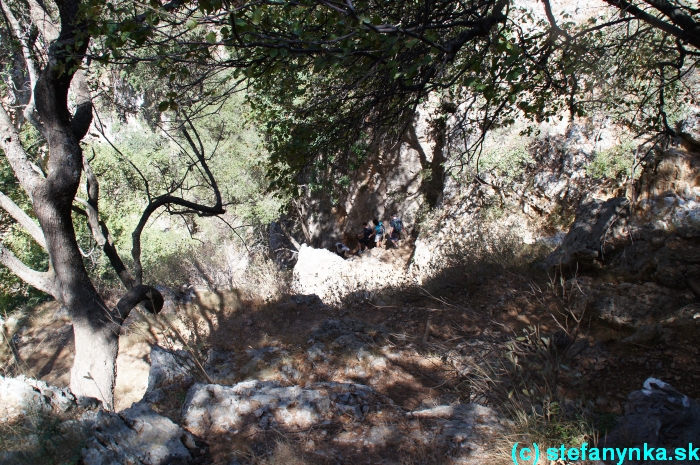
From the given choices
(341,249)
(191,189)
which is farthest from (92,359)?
(341,249)

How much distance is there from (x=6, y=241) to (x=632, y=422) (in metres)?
14.2

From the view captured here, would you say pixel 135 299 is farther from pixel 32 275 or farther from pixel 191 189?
pixel 191 189

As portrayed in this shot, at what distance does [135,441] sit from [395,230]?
12.3 metres

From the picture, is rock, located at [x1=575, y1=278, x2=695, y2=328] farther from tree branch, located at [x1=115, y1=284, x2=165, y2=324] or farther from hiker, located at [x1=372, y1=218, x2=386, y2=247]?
hiker, located at [x1=372, y1=218, x2=386, y2=247]

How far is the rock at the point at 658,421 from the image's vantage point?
231 centimetres

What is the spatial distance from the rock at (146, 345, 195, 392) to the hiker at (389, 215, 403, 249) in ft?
33.6

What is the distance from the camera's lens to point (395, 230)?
14688 millimetres

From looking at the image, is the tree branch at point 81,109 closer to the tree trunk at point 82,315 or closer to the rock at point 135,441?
the tree trunk at point 82,315

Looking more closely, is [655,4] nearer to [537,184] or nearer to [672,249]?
[672,249]

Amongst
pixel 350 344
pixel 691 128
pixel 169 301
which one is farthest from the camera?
pixel 169 301

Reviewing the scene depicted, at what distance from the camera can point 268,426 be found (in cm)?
322

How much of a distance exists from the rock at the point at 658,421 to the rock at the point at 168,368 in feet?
12.5

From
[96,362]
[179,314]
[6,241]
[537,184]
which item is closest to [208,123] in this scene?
[6,241]

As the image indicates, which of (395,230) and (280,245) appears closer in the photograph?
(395,230)
